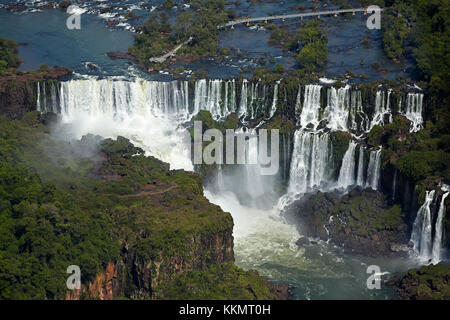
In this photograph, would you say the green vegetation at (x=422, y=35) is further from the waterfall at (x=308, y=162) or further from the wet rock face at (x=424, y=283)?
the wet rock face at (x=424, y=283)

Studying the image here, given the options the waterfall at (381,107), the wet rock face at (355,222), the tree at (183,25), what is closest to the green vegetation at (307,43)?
the tree at (183,25)

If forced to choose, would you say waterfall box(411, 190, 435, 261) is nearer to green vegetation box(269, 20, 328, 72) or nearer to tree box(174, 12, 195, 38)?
green vegetation box(269, 20, 328, 72)

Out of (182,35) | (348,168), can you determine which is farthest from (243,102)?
(182,35)

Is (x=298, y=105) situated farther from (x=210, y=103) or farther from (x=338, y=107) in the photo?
(x=210, y=103)

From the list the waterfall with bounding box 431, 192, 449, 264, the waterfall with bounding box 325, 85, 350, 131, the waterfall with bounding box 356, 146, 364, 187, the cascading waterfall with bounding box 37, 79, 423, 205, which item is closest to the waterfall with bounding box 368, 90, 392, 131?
the cascading waterfall with bounding box 37, 79, 423, 205
